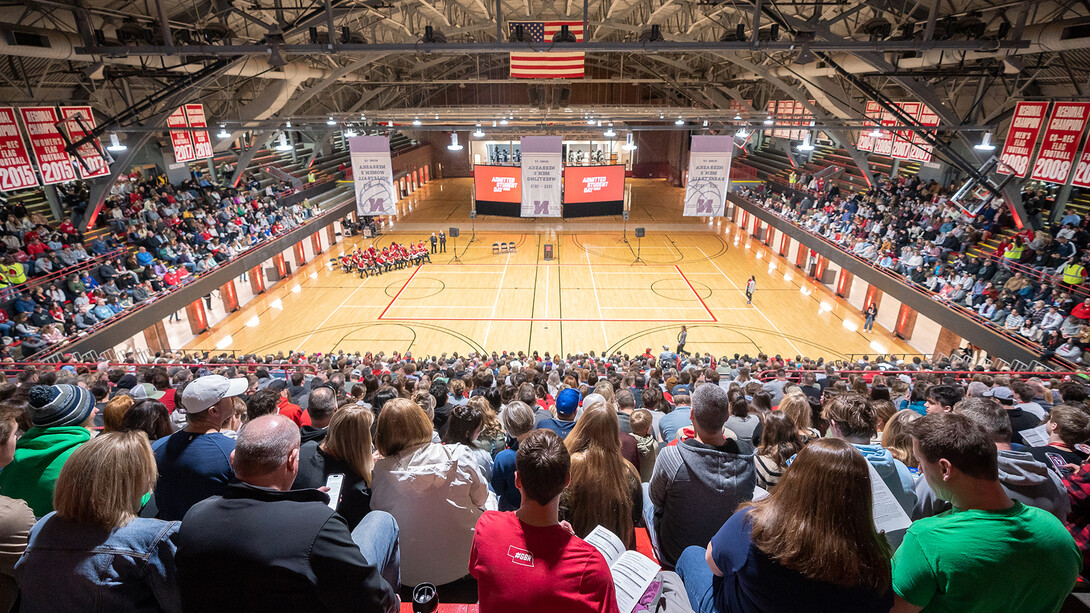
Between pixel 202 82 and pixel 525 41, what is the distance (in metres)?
8.05

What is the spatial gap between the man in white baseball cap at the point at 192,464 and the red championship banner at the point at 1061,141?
1715 centimetres

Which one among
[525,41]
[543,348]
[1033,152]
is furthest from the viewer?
[543,348]

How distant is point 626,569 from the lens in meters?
2.31

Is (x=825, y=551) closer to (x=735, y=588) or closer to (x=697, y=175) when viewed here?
(x=735, y=588)

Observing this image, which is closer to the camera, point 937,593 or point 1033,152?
point 937,593

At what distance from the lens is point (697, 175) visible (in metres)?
14.8

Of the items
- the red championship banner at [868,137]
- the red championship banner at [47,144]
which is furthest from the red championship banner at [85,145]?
the red championship banner at [868,137]

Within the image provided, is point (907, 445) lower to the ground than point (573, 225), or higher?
higher

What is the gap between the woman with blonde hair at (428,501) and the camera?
2824 millimetres

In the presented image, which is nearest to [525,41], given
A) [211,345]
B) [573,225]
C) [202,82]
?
[202,82]

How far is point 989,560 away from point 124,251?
67.4 ft

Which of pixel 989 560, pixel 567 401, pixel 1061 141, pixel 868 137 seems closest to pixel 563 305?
pixel 868 137

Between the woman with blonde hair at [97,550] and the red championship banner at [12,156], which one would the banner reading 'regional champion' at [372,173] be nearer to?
the red championship banner at [12,156]

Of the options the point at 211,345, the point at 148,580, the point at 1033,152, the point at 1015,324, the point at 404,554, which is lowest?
the point at 211,345
